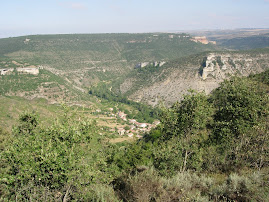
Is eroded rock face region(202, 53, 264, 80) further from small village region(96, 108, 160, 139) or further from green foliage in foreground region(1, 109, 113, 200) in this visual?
green foliage in foreground region(1, 109, 113, 200)

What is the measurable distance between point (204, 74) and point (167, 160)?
171ft

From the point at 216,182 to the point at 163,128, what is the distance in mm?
4288

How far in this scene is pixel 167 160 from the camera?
11344mm

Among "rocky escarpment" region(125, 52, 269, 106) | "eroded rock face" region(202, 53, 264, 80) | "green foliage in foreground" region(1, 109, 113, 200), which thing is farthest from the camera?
"eroded rock face" region(202, 53, 264, 80)

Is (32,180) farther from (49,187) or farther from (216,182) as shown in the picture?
(216,182)

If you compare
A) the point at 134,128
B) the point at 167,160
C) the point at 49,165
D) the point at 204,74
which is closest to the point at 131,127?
the point at 134,128

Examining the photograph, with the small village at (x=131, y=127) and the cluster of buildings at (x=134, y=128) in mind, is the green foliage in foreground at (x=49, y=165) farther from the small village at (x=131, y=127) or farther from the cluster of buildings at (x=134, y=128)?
the cluster of buildings at (x=134, y=128)

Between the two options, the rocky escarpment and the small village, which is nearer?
the small village

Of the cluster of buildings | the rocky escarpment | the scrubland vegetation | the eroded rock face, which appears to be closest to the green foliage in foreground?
the scrubland vegetation

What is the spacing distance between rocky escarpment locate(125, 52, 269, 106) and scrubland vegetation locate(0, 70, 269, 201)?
1761 inches

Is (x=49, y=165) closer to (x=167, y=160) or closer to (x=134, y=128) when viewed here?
(x=167, y=160)

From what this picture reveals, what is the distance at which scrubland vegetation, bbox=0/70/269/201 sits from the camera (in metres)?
6.87

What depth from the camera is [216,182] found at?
8.05 m

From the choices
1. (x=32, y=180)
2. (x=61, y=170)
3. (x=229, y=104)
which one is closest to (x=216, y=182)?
(x=229, y=104)
